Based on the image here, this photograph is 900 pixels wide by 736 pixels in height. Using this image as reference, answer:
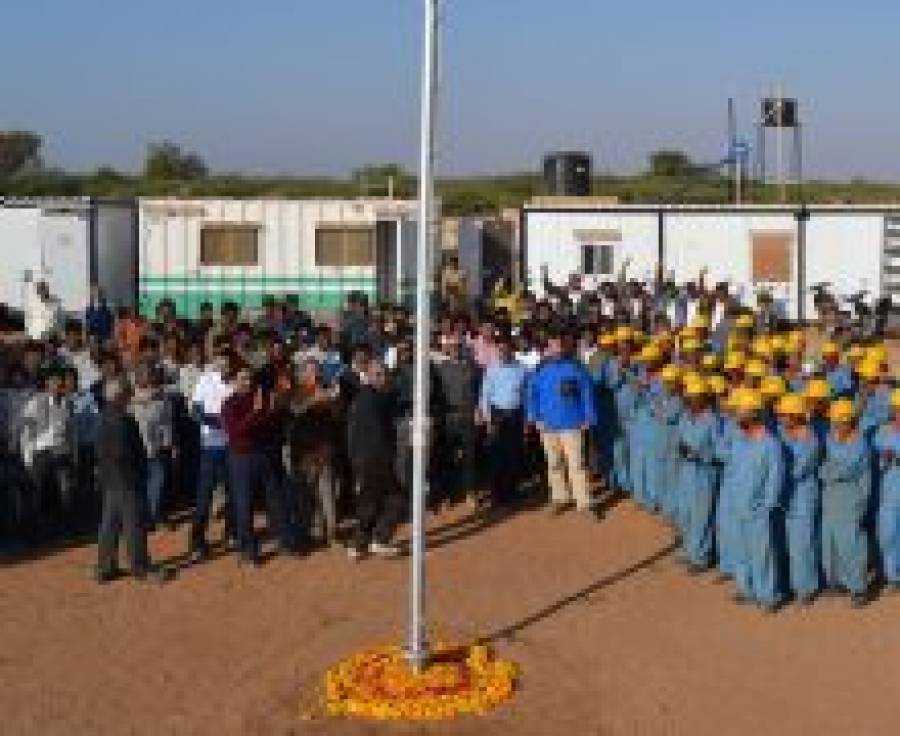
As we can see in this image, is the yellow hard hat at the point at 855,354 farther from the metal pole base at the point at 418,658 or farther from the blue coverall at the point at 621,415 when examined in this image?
the metal pole base at the point at 418,658

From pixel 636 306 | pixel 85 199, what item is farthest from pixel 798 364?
pixel 85 199

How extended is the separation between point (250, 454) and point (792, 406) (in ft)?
14.6

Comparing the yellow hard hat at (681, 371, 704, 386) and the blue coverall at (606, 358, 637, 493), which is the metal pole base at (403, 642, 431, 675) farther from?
the blue coverall at (606, 358, 637, 493)

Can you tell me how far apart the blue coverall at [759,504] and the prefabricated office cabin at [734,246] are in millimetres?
19787

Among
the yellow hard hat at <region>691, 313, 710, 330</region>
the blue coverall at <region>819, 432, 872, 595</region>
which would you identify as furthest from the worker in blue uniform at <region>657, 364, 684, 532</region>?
the yellow hard hat at <region>691, 313, 710, 330</region>

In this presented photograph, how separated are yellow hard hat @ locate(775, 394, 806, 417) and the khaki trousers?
3281mm

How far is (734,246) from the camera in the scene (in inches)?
1312

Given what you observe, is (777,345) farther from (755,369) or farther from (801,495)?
(801,495)

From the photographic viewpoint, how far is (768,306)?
1040 inches

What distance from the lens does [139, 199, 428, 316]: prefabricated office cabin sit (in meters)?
31.0

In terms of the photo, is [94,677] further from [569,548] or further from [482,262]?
[482,262]

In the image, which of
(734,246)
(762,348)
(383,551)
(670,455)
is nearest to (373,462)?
(383,551)

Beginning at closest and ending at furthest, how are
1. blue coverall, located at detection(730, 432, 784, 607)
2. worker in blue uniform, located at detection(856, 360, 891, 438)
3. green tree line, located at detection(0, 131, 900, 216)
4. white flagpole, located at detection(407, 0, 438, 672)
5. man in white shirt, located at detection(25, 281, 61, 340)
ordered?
white flagpole, located at detection(407, 0, 438, 672) < blue coverall, located at detection(730, 432, 784, 607) < worker in blue uniform, located at detection(856, 360, 891, 438) < man in white shirt, located at detection(25, 281, 61, 340) < green tree line, located at detection(0, 131, 900, 216)

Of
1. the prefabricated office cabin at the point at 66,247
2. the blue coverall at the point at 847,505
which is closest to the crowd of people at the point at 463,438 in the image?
the blue coverall at the point at 847,505
